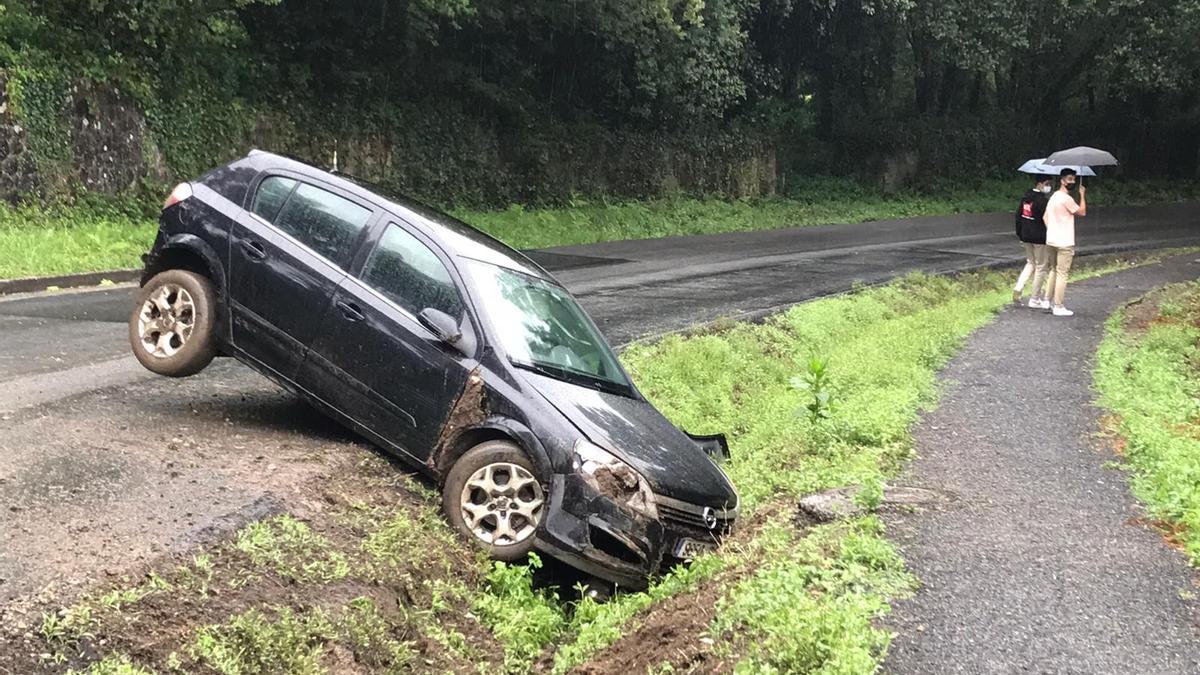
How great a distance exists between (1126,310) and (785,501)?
10939 millimetres

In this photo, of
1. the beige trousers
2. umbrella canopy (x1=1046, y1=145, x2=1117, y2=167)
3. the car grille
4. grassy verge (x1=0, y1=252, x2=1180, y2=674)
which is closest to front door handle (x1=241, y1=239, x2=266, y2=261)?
grassy verge (x1=0, y1=252, x2=1180, y2=674)

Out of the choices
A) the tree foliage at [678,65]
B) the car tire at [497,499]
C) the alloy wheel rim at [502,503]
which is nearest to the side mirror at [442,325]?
the car tire at [497,499]

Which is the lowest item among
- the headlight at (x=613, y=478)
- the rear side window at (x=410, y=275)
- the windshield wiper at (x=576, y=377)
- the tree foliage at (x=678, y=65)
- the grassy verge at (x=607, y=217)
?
the grassy verge at (x=607, y=217)

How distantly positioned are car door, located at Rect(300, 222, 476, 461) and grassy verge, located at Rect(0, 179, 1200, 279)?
7.65 metres

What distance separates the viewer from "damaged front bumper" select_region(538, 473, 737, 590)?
18.6 feet

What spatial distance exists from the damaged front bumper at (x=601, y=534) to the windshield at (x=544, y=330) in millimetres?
912

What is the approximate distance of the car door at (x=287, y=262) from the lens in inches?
267

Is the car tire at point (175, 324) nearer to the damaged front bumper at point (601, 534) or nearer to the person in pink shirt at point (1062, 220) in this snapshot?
the damaged front bumper at point (601, 534)

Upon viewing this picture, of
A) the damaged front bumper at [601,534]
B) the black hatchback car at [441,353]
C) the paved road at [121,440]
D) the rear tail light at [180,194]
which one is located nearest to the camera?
the paved road at [121,440]

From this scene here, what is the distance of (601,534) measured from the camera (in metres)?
5.66

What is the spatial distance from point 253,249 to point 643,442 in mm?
2922

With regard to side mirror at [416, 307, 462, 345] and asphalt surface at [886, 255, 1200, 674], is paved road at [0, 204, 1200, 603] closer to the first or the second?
side mirror at [416, 307, 462, 345]

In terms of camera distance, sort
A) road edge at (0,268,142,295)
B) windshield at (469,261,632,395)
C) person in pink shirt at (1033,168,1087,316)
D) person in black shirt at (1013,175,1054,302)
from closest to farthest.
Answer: windshield at (469,261,632,395) → road edge at (0,268,142,295) → person in pink shirt at (1033,168,1087,316) → person in black shirt at (1013,175,1054,302)

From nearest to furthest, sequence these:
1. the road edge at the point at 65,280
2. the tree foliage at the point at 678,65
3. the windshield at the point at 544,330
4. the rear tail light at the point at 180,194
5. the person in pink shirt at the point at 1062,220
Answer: the windshield at the point at 544,330, the rear tail light at the point at 180,194, the road edge at the point at 65,280, the person in pink shirt at the point at 1062,220, the tree foliage at the point at 678,65
